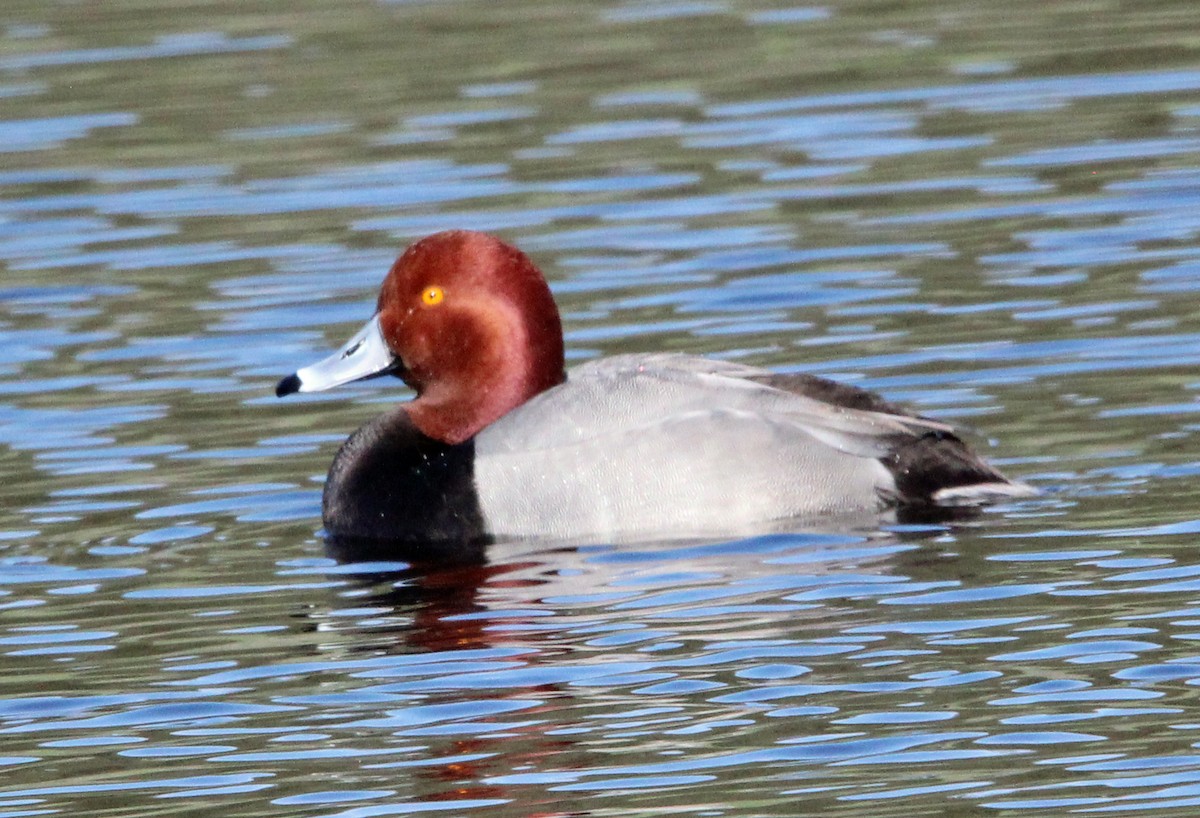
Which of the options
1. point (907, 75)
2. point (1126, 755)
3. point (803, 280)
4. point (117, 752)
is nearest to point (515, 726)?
point (117, 752)

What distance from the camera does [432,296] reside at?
7.87 meters

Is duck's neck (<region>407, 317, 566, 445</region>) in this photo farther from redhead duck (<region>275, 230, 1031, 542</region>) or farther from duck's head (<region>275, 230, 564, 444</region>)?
redhead duck (<region>275, 230, 1031, 542</region>)

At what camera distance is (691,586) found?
642 centimetres

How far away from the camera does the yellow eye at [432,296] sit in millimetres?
7855

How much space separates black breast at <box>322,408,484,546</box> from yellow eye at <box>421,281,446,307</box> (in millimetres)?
424

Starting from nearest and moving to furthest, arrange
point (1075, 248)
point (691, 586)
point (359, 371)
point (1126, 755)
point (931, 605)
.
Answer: point (1126, 755)
point (931, 605)
point (691, 586)
point (359, 371)
point (1075, 248)

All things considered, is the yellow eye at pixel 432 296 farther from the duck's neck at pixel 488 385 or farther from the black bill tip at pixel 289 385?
the black bill tip at pixel 289 385

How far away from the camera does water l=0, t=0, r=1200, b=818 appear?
5.07 m

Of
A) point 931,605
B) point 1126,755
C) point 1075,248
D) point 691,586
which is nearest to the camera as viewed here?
point 1126,755

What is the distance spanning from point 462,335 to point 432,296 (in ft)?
0.52

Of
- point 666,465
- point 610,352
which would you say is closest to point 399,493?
point 666,465

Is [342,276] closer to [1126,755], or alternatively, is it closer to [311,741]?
[311,741]

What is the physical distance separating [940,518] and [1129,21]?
7420 mm

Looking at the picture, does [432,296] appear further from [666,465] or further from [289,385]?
[666,465]
